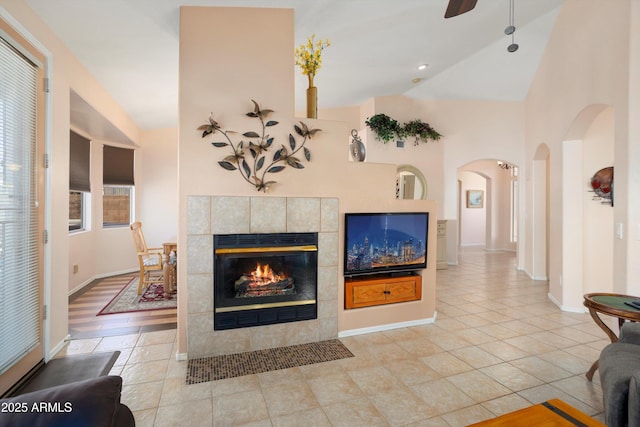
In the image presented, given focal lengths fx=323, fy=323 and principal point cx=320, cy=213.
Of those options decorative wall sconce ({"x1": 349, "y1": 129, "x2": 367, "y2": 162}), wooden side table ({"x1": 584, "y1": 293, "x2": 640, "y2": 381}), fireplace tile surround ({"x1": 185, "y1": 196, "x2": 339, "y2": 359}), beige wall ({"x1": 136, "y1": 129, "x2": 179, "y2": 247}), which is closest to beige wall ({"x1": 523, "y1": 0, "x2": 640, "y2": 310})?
wooden side table ({"x1": 584, "y1": 293, "x2": 640, "y2": 381})

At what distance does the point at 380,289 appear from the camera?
3.43 meters

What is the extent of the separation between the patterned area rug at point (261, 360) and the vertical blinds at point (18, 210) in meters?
1.25

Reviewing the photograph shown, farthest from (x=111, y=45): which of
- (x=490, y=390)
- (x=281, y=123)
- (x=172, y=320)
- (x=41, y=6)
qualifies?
(x=490, y=390)

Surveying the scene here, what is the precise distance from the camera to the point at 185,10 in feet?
9.21

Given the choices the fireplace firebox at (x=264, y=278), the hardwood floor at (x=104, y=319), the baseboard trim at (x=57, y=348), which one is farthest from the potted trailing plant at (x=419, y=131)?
the baseboard trim at (x=57, y=348)

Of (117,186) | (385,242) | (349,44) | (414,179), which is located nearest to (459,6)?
(349,44)

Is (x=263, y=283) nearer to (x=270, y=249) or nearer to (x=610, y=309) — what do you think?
(x=270, y=249)

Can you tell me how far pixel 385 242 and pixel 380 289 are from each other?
50 cm

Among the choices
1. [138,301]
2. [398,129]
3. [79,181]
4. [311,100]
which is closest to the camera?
[311,100]

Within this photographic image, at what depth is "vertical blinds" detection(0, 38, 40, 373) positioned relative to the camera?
2.22 meters

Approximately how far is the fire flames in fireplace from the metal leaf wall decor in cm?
80

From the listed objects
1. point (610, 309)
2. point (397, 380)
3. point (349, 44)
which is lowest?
point (397, 380)

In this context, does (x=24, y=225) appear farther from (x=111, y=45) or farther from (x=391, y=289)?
(x=391, y=289)

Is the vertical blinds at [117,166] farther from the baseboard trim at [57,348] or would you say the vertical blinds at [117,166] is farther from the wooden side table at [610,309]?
the wooden side table at [610,309]
